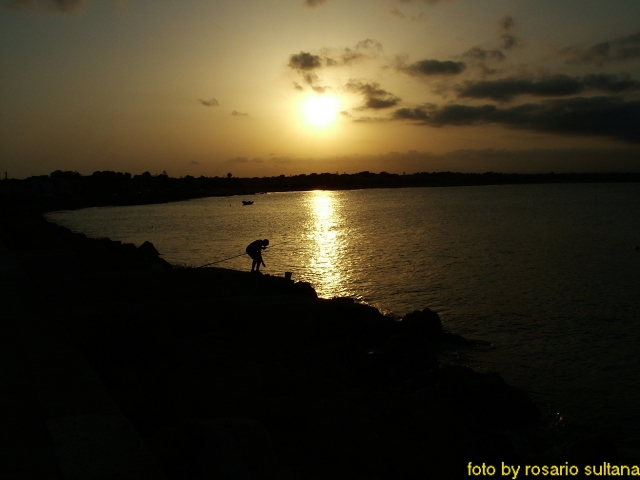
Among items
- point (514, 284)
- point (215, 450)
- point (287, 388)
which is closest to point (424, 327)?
point (287, 388)

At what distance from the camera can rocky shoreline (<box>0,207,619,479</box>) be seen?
622cm

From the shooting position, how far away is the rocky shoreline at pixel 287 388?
6219mm

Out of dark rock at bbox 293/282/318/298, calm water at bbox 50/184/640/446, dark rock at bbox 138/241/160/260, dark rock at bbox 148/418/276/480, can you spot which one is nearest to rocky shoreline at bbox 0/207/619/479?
dark rock at bbox 148/418/276/480

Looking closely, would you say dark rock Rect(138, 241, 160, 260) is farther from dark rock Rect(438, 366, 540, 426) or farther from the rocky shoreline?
dark rock Rect(438, 366, 540, 426)

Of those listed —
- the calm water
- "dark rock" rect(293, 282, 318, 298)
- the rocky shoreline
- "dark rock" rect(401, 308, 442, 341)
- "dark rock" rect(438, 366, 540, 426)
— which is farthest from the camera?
"dark rock" rect(293, 282, 318, 298)

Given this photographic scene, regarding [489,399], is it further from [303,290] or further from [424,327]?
[303,290]

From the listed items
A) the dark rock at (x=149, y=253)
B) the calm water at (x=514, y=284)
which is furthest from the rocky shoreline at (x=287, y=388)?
the dark rock at (x=149, y=253)

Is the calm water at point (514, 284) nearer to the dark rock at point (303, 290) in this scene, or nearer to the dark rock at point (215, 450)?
the dark rock at point (303, 290)

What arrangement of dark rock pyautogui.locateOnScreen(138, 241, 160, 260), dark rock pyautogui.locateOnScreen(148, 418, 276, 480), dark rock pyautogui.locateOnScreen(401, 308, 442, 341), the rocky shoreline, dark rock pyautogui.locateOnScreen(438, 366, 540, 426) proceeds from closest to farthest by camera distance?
dark rock pyautogui.locateOnScreen(148, 418, 276, 480) → the rocky shoreline → dark rock pyautogui.locateOnScreen(438, 366, 540, 426) → dark rock pyautogui.locateOnScreen(401, 308, 442, 341) → dark rock pyautogui.locateOnScreen(138, 241, 160, 260)

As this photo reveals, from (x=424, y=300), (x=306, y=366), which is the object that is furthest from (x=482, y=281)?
(x=306, y=366)

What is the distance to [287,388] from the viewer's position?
812 centimetres

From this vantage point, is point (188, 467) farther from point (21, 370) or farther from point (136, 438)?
point (21, 370)

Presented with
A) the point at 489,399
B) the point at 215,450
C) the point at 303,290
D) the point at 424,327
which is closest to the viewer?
the point at 215,450

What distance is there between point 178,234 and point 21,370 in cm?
4290
